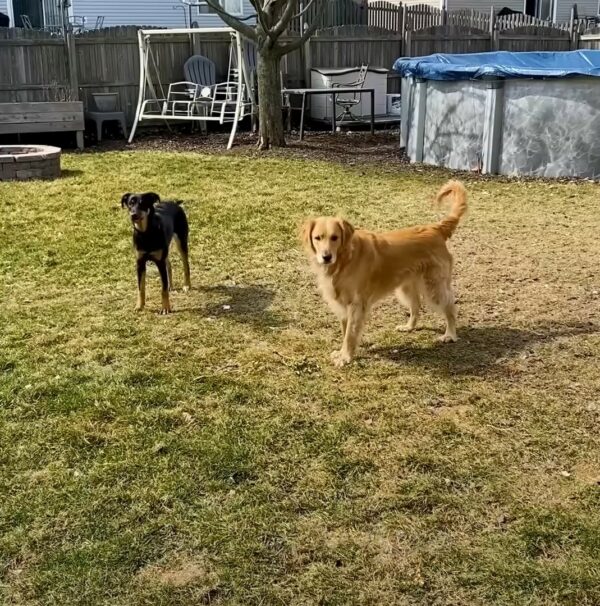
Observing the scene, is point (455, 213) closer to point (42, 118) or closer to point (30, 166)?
point (30, 166)

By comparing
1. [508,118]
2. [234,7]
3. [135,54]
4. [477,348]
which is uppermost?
[234,7]

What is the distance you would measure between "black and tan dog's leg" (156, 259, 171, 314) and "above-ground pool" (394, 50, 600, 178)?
21.8ft

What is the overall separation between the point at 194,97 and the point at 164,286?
9.68 metres

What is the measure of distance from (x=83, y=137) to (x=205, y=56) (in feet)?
11.3

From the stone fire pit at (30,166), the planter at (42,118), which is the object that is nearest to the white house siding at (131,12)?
the planter at (42,118)

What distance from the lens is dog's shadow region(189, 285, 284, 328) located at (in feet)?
16.9

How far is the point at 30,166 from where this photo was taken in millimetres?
9969

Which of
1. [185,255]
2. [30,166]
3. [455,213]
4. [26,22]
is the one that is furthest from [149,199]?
[26,22]

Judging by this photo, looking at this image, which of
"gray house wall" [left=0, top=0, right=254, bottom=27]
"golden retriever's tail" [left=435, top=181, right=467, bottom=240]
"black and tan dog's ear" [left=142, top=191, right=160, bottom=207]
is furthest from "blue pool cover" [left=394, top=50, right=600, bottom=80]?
"gray house wall" [left=0, top=0, right=254, bottom=27]

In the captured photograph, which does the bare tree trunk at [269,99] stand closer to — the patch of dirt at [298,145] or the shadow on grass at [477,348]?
the patch of dirt at [298,145]

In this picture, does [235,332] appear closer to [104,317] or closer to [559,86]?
[104,317]

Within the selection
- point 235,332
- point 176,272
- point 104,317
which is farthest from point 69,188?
point 235,332

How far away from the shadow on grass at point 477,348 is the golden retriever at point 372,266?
16 cm

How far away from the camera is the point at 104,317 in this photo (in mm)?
5172
